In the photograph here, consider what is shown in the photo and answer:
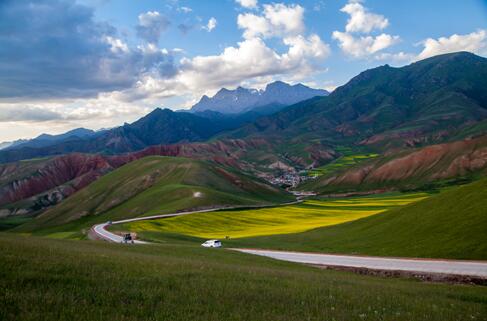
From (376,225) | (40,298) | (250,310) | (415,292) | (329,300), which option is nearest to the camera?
(40,298)

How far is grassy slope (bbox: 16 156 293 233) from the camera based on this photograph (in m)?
141

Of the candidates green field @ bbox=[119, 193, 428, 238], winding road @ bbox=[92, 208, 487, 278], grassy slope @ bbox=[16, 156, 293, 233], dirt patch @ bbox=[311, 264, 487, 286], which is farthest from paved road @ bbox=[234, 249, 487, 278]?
grassy slope @ bbox=[16, 156, 293, 233]

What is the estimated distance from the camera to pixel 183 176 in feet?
593

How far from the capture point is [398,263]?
38906 mm

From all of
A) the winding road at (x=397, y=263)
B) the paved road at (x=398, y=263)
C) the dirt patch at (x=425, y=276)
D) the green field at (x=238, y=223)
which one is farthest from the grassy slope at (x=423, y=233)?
the green field at (x=238, y=223)

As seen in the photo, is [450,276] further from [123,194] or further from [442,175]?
[442,175]

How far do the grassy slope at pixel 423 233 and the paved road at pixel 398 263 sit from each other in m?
2.77

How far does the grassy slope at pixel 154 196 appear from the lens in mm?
141125

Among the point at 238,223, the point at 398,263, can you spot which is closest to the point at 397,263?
the point at 398,263

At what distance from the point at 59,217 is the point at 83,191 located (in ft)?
81.8

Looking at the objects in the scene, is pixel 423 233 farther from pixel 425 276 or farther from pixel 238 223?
pixel 238 223

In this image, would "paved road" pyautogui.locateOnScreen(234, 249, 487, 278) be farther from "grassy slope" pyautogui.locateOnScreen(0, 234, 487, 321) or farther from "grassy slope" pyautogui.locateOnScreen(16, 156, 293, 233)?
"grassy slope" pyautogui.locateOnScreen(16, 156, 293, 233)

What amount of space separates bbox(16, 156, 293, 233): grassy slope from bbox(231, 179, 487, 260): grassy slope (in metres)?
76.7

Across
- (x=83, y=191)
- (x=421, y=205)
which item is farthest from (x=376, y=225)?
(x=83, y=191)
